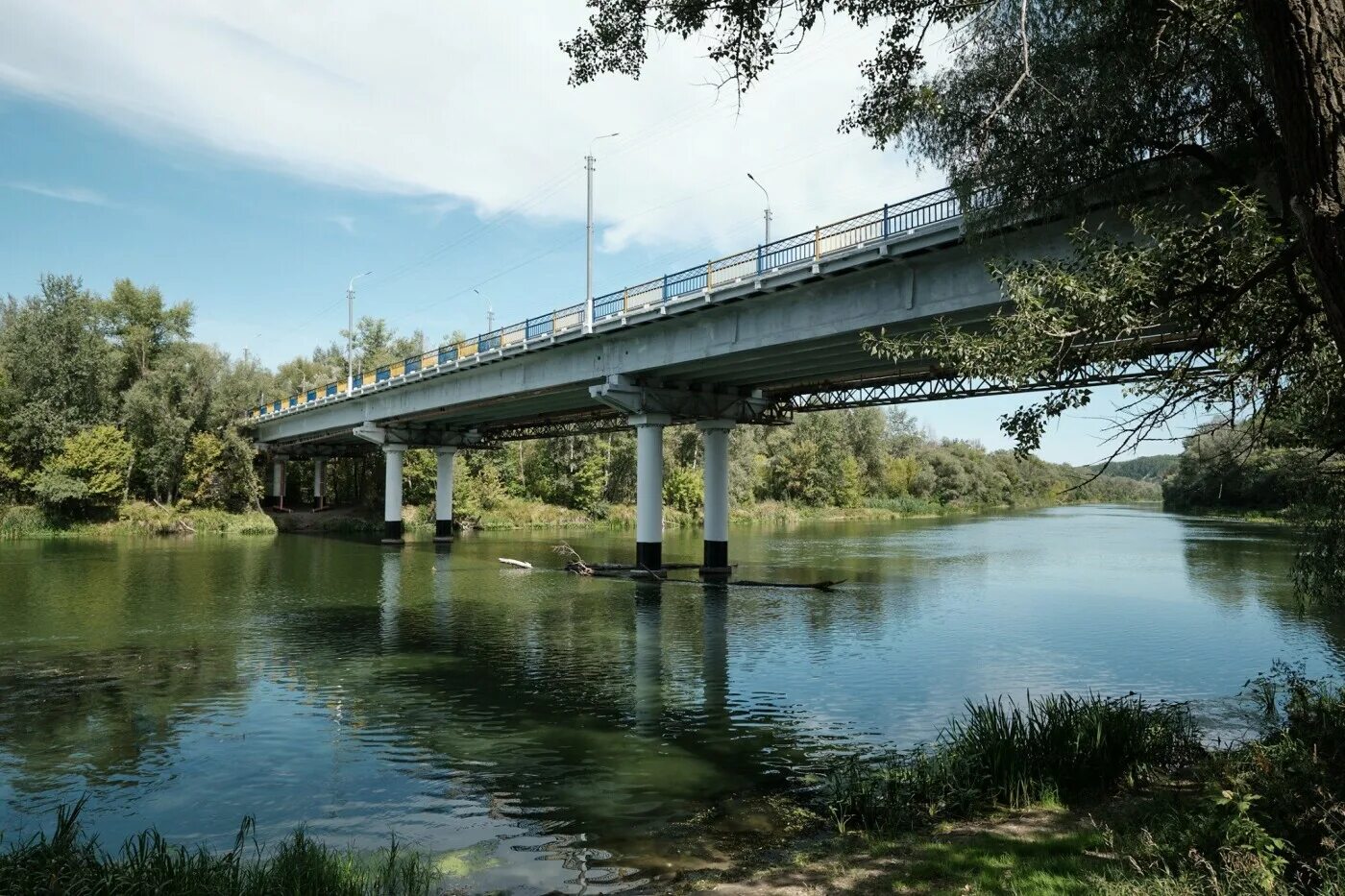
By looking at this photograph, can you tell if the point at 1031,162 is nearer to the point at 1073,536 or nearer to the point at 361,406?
the point at 361,406

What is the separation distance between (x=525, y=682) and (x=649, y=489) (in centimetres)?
2117

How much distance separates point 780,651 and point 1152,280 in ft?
46.8

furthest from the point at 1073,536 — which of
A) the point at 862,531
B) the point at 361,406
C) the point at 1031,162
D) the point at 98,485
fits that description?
the point at 98,485

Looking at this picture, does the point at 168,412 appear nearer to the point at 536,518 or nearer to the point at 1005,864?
the point at 536,518

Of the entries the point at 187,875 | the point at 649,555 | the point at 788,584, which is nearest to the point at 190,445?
the point at 649,555

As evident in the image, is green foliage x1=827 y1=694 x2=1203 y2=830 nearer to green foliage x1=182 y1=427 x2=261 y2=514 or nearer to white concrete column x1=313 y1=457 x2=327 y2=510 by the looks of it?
green foliage x1=182 y1=427 x2=261 y2=514

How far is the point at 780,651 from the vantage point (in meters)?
22.1

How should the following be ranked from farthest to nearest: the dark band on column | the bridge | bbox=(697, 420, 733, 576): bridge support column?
1. the dark band on column
2. bbox=(697, 420, 733, 576): bridge support column
3. the bridge

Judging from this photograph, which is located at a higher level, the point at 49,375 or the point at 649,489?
the point at 49,375

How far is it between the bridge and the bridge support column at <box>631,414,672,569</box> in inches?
2.7

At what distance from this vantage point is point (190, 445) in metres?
68.9

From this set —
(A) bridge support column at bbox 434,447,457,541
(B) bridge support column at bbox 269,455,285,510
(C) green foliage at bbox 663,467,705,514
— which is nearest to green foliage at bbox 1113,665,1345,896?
(A) bridge support column at bbox 434,447,457,541

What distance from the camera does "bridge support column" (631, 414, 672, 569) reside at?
38.9 meters

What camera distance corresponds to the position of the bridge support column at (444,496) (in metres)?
60.0
